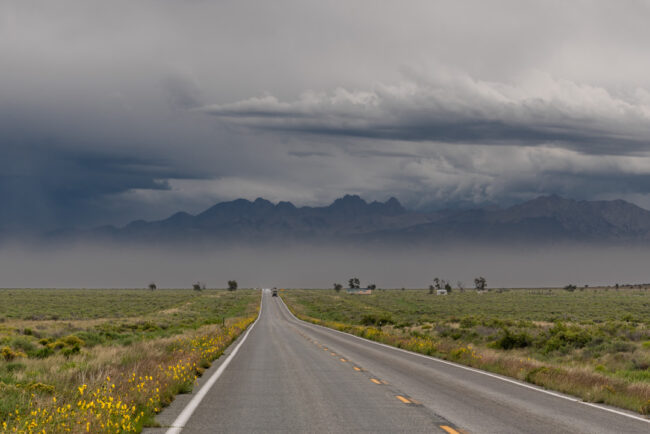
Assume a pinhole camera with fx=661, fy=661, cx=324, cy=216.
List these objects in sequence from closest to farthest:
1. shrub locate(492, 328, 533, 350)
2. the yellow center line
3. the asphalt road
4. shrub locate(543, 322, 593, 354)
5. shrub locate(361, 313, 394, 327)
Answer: the asphalt road, the yellow center line, shrub locate(543, 322, 593, 354), shrub locate(492, 328, 533, 350), shrub locate(361, 313, 394, 327)

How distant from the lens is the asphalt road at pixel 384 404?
1035cm

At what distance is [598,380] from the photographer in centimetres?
1645

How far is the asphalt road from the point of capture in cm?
1035

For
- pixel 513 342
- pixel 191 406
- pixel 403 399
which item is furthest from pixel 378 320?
pixel 191 406

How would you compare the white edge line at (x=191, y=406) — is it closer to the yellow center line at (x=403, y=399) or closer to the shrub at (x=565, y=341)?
the yellow center line at (x=403, y=399)

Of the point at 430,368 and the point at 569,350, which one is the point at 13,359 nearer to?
the point at 430,368

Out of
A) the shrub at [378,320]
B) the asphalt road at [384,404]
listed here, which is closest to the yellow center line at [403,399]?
the asphalt road at [384,404]

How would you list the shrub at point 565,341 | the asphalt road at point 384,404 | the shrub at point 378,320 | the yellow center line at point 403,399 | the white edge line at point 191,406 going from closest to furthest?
1. the white edge line at point 191,406
2. the asphalt road at point 384,404
3. the yellow center line at point 403,399
4. the shrub at point 565,341
5. the shrub at point 378,320

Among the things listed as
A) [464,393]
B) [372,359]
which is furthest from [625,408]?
[372,359]

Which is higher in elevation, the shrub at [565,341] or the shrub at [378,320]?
the shrub at [565,341]

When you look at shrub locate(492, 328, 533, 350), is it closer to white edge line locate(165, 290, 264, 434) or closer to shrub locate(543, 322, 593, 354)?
shrub locate(543, 322, 593, 354)

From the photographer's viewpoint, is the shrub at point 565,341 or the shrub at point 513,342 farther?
the shrub at point 513,342

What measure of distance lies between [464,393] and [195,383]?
6267 millimetres

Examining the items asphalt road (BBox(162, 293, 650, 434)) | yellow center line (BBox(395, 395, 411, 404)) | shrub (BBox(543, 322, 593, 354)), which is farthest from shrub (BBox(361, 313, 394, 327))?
yellow center line (BBox(395, 395, 411, 404))
